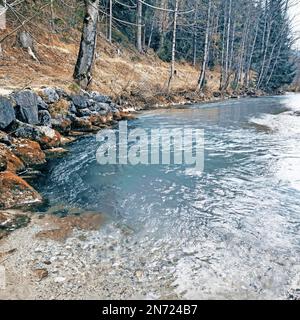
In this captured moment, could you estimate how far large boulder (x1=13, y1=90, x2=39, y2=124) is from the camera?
742cm

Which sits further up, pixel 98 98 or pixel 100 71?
pixel 100 71

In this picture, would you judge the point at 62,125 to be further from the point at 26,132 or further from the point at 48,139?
the point at 26,132

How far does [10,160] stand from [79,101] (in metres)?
5.40

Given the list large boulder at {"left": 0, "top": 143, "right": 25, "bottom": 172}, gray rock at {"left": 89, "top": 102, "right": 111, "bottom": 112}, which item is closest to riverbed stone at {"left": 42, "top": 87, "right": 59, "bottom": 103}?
gray rock at {"left": 89, "top": 102, "right": 111, "bottom": 112}

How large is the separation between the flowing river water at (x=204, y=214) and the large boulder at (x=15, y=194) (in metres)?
0.27

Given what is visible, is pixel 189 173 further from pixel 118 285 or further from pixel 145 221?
pixel 118 285

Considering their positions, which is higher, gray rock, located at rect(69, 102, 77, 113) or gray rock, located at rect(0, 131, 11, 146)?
gray rock, located at rect(69, 102, 77, 113)

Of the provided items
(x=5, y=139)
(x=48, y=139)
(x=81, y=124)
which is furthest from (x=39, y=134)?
(x=81, y=124)

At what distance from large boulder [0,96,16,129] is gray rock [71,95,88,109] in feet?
12.2

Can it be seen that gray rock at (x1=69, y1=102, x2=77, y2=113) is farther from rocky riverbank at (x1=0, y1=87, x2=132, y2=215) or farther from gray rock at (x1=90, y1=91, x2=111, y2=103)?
gray rock at (x1=90, y1=91, x2=111, y2=103)

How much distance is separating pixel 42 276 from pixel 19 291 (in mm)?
234

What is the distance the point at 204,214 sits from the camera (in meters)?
4.16

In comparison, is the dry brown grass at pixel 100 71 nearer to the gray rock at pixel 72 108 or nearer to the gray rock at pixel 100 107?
the gray rock at pixel 100 107
